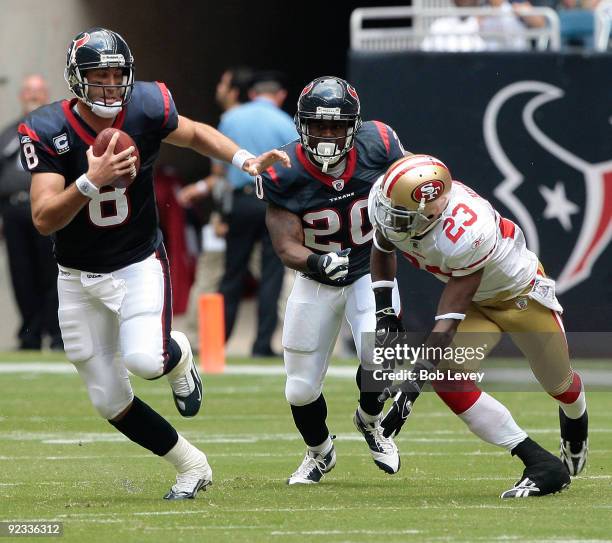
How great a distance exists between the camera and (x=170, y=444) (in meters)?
5.91

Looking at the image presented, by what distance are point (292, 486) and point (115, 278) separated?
3.86 feet

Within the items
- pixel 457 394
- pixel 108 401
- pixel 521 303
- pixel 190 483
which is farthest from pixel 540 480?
pixel 108 401

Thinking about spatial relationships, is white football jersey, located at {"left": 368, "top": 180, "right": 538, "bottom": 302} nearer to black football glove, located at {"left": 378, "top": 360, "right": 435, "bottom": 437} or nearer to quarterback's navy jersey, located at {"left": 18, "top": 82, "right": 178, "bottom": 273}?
black football glove, located at {"left": 378, "top": 360, "right": 435, "bottom": 437}

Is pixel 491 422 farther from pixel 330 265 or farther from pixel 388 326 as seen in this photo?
pixel 330 265

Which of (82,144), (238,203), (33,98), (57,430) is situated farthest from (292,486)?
(33,98)

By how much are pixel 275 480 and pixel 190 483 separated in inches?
25.7

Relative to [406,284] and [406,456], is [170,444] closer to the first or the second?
[406,456]

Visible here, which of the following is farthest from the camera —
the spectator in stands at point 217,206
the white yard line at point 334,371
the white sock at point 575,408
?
the spectator in stands at point 217,206

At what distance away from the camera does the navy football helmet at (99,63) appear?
5836 mm

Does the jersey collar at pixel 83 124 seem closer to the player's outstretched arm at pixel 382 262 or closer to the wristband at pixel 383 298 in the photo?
the player's outstretched arm at pixel 382 262

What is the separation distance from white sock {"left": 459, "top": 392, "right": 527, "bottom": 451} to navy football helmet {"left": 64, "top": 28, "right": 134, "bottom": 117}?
1.82 m

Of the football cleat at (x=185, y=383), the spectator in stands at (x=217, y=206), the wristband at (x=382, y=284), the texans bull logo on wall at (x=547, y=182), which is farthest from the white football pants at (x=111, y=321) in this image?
the texans bull logo on wall at (x=547, y=182)

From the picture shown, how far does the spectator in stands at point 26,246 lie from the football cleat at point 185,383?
21.3ft

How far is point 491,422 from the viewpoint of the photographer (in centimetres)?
579
